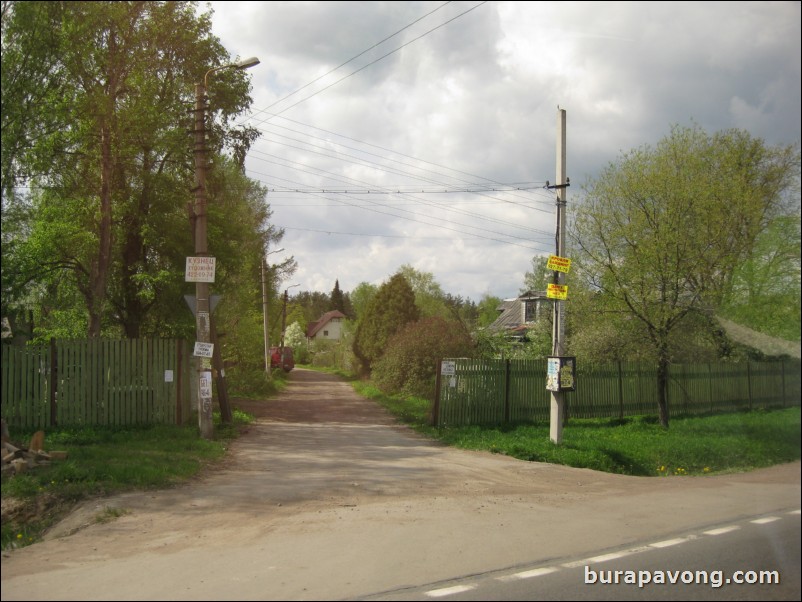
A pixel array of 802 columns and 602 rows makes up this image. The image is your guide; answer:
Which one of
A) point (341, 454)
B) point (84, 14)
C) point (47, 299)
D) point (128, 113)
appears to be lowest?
point (341, 454)

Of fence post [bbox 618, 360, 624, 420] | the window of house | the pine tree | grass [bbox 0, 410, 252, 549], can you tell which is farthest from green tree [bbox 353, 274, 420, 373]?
the pine tree

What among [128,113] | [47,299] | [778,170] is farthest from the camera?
[778,170]

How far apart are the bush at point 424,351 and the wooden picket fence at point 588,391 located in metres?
5.72

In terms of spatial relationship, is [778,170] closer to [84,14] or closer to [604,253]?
[604,253]

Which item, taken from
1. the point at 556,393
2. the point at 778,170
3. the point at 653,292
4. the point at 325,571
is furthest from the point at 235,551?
the point at 778,170

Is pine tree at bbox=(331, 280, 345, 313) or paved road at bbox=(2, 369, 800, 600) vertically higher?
pine tree at bbox=(331, 280, 345, 313)

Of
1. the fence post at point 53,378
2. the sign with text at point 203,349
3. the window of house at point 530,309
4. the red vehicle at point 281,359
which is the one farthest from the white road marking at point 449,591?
the red vehicle at point 281,359

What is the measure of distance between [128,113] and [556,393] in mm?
11764

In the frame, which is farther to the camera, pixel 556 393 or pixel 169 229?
pixel 169 229

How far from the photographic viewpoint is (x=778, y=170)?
19750 mm

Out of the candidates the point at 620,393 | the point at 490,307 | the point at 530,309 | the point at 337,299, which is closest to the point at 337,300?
the point at 337,299

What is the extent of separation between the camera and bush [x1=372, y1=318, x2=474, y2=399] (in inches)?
1000

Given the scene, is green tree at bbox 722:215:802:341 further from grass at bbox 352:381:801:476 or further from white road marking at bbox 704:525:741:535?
white road marking at bbox 704:525:741:535

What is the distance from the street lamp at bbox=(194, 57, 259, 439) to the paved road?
1.49 meters
